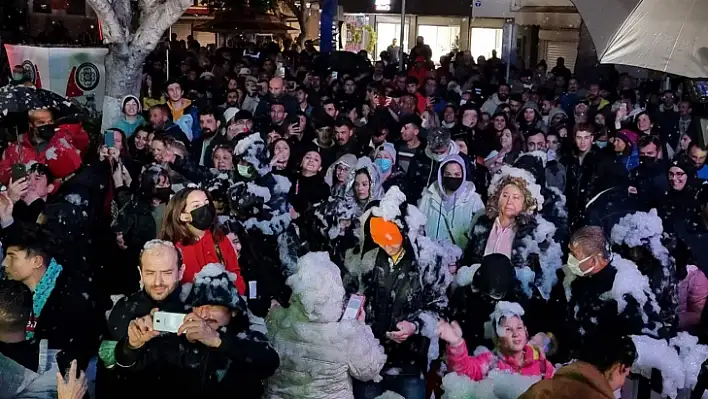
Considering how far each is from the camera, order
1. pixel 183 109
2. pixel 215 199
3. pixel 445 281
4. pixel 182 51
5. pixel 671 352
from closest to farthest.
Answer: pixel 671 352 → pixel 445 281 → pixel 215 199 → pixel 183 109 → pixel 182 51

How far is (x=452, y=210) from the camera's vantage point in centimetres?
680

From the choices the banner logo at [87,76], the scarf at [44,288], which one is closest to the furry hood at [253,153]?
the scarf at [44,288]

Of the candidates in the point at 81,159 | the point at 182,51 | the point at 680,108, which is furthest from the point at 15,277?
the point at 182,51

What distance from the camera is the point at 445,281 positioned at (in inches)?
210

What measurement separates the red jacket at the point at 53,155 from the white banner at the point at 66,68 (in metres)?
4.10

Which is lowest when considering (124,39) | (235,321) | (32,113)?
(235,321)

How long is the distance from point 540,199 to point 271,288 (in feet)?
6.89

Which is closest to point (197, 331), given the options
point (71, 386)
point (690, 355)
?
point (71, 386)

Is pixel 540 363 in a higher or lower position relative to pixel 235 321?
lower

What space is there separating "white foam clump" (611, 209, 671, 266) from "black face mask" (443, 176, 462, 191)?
4.68 ft

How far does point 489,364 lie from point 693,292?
2.44m

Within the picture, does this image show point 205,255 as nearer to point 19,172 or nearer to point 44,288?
point 44,288

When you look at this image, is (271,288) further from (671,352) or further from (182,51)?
(182,51)

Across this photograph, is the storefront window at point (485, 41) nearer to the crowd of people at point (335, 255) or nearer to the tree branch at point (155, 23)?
the crowd of people at point (335, 255)
